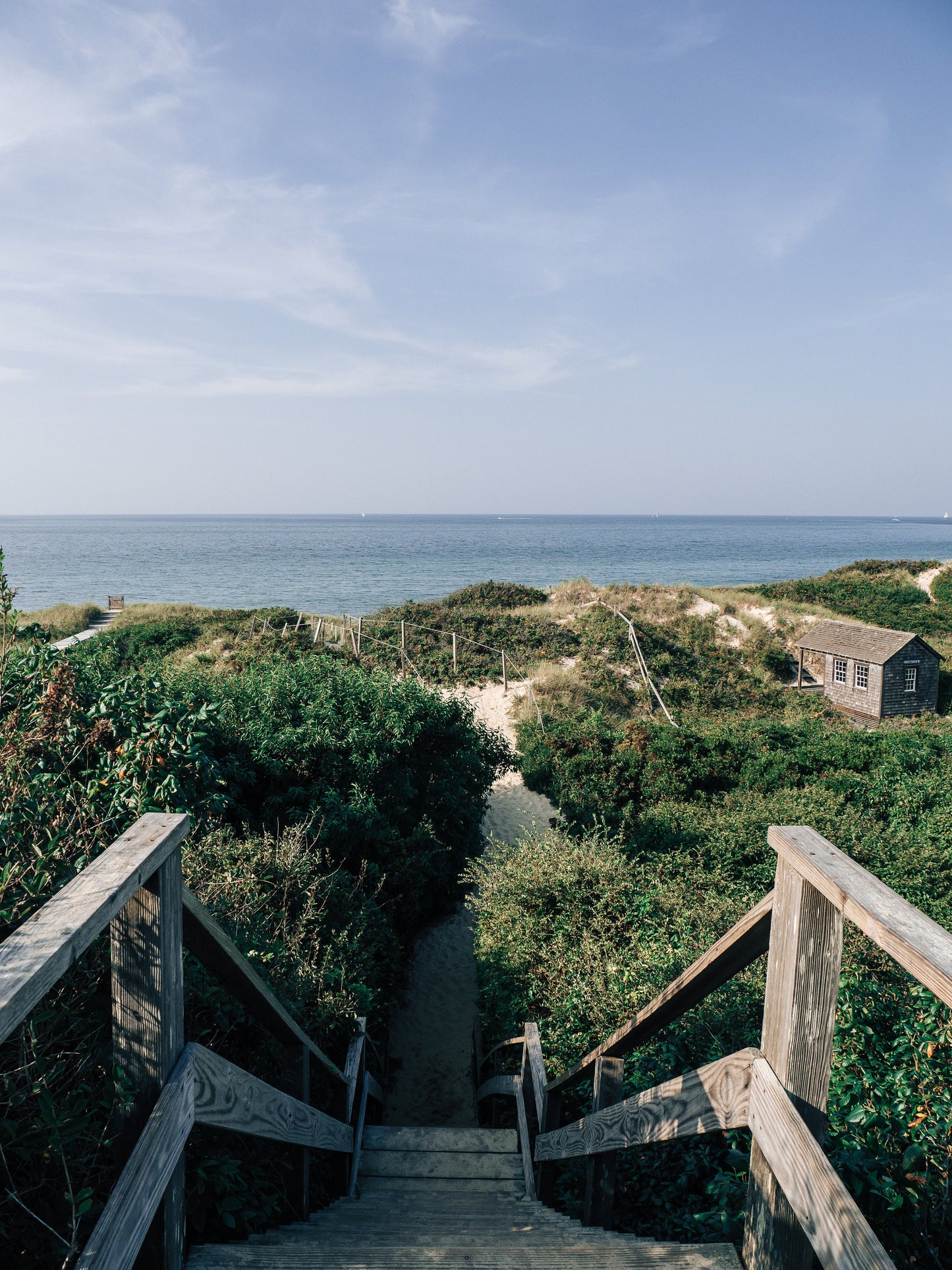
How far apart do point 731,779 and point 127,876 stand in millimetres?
13898

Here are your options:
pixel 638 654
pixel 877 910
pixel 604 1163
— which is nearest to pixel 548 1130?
pixel 604 1163

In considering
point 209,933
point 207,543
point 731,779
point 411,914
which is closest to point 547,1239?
point 209,933

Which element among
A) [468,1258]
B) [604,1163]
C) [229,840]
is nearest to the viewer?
[468,1258]

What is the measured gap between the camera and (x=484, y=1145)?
17.3ft

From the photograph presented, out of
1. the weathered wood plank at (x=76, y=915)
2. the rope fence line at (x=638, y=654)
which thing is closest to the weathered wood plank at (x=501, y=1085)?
the weathered wood plank at (x=76, y=915)

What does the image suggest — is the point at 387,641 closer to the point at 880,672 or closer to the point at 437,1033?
the point at 880,672

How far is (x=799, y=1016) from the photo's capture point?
5.22 ft

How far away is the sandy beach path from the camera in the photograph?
7594mm

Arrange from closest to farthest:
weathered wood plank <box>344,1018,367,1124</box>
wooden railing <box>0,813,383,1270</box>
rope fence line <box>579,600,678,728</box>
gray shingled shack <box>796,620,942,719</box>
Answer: wooden railing <box>0,813,383,1270</box> → weathered wood plank <box>344,1018,367,1124</box> → rope fence line <box>579,600,678,728</box> → gray shingled shack <box>796,620,942,719</box>

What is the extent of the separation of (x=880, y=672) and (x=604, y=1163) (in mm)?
24732

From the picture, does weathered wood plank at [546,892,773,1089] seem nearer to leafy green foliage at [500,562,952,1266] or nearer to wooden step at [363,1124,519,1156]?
leafy green foliage at [500,562,952,1266]

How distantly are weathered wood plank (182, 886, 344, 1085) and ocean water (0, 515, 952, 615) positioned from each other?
4675 cm

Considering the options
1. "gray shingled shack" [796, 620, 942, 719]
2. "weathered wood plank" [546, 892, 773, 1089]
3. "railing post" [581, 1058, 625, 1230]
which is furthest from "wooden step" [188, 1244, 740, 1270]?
"gray shingled shack" [796, 620, 942, 719]

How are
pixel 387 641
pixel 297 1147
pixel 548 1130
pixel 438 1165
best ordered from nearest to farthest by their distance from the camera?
pixel 297 1147, pixel 548 1130, pixel 438 1165, pixel 387 641
